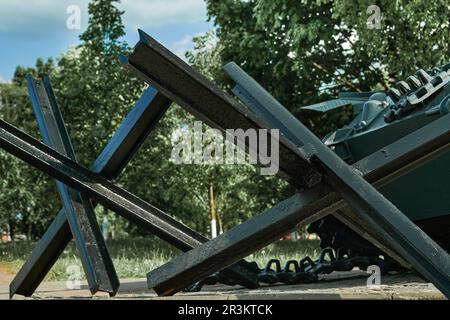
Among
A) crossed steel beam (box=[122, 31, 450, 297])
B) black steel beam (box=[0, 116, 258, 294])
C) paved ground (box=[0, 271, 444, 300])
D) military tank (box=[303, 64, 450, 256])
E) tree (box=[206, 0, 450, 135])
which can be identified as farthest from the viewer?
tree (box=[206, 0, 450, 135])

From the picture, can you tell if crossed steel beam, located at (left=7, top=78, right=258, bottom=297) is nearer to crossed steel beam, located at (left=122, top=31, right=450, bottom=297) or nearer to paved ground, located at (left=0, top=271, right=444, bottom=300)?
paved ground, located at (left=0, top=271, right=444, bottom=300)

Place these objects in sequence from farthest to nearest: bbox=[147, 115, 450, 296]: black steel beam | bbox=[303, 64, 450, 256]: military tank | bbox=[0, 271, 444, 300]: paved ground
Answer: bbox=[303, 64, 450, 256]: military tank
bbox=[0, 271, 444, 300]: paved ground
bbox=[147, 115, 450, 296]: black steel beam

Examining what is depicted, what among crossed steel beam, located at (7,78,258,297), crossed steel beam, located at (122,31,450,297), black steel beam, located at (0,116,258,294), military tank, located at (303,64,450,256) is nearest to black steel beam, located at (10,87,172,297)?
crossed steel beam, located at (7,78,258,297)

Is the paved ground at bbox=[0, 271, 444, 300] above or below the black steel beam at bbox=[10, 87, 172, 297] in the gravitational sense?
below

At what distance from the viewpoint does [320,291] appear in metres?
4.98

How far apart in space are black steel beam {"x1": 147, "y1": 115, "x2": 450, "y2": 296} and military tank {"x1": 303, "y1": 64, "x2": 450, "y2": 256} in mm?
1974

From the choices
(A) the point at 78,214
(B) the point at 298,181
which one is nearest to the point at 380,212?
(B) the point at 298,181

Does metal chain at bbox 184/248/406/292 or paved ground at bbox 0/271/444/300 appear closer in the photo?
paved ground at bbox 0/271/444/300

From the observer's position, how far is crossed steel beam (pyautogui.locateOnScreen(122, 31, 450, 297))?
3225mm

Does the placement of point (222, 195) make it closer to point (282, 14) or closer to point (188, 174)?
point (188, 174)

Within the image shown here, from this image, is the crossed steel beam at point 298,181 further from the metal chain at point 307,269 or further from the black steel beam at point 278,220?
the metal chain at point 307,269

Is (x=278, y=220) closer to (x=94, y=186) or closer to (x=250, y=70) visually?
(x=94, y=186)

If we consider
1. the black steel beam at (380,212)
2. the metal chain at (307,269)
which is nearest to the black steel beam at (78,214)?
the metal chain at (307,269)
